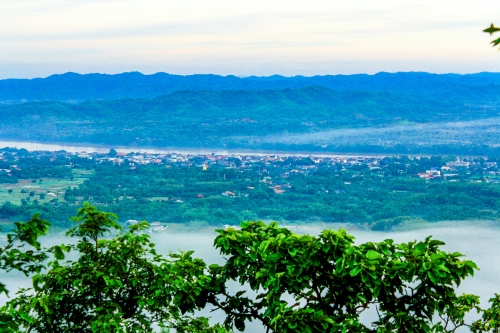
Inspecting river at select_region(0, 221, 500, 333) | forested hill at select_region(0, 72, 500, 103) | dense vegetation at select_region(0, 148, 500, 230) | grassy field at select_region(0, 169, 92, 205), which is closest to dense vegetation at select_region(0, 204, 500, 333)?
river at select_region(0, 221, 500, 333)

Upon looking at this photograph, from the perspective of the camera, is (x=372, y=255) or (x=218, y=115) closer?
(x=372, y=255)

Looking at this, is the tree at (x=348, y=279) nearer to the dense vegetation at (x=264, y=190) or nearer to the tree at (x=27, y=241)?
the tree at (x=27, y=241)

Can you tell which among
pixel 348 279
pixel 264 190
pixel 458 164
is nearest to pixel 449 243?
pixel 264 190

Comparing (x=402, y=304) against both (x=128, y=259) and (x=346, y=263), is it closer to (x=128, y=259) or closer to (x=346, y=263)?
(x=346, y=263)

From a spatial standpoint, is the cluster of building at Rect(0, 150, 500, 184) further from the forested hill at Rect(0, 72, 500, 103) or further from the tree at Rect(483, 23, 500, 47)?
the forested hill at Rect(0, 72, 500, 103)

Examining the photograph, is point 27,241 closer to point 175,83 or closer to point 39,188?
point 39,188
